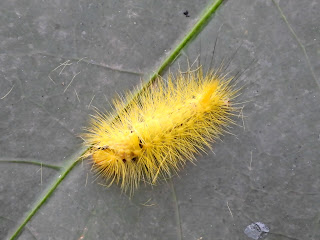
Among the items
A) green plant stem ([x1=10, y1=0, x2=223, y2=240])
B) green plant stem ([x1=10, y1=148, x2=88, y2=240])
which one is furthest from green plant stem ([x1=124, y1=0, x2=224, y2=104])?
green plant stem ([x1=10, y1=148, x2=88, y2=240])

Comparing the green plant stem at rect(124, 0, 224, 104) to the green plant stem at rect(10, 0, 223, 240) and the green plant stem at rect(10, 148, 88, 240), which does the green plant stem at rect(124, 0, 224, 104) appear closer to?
the green plant stem at rect(10, 0, 223, 240)

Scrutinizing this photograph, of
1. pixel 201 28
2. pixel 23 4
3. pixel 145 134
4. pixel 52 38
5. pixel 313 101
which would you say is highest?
pixel 23 4

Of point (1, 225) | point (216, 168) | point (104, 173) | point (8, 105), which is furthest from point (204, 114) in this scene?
point (1, 225)

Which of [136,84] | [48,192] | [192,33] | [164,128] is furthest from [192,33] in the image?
[48,192]

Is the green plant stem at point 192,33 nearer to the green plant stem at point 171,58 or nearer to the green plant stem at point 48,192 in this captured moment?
the green plant stem at point 171,58

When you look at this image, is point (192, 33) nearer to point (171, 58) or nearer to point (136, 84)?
point (171, 58)

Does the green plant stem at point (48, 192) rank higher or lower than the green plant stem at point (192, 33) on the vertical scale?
lower

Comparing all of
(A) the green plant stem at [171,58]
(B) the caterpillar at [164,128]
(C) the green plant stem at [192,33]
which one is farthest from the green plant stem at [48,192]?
(C) the green plant stem at [192,33]

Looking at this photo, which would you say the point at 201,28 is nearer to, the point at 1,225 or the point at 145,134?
the point at 145,134
